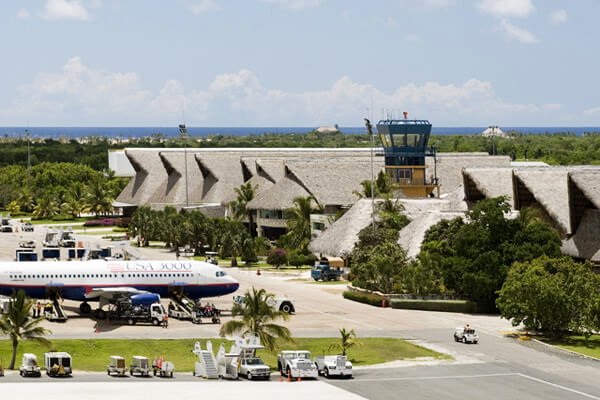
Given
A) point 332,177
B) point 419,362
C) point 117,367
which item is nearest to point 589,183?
point 419,362

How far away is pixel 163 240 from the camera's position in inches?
4690

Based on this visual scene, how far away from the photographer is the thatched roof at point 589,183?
7981 cm

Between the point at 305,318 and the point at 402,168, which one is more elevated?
the point at 402,168

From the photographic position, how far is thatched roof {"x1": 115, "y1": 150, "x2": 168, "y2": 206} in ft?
498

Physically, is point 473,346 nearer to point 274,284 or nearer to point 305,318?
point 305,318

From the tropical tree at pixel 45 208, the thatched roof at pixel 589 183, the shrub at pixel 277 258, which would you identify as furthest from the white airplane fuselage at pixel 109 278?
the tropical tree at pixel 45 208

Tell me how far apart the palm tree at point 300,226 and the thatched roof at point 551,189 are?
27.3m

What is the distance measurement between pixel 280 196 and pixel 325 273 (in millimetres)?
29725

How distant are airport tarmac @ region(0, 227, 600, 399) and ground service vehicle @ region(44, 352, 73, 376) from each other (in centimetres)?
93

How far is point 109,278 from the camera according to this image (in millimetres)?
69125

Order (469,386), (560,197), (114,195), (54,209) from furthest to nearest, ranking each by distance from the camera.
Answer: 1. (114,195)
2. (54,209)
3. (560,197)
4. (469,386)

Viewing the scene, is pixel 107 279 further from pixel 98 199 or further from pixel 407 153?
pixel 98 199

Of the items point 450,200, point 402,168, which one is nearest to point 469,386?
point 450,200

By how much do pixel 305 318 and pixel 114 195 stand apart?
358ft
